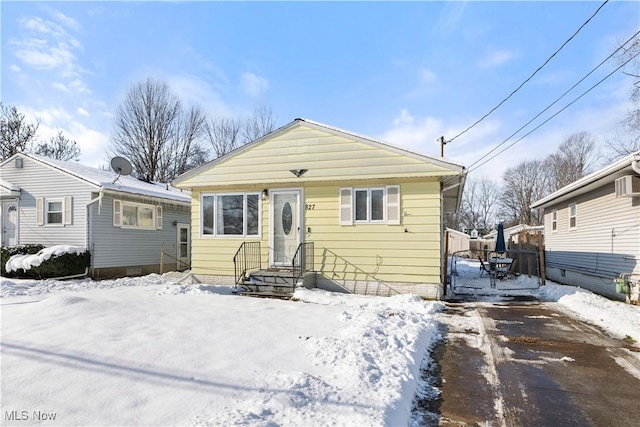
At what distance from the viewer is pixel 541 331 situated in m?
6.16

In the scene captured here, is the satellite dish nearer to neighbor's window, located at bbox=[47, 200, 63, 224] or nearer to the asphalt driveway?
neighbor's window, located at bbox=[47, 200, 63, 224]

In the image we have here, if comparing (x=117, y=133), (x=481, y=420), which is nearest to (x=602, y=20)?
(x=481, y=420)

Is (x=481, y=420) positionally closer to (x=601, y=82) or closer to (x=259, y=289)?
(x=259, y=289)

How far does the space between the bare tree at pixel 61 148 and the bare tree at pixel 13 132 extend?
1180 millimetres

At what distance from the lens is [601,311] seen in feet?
24.0

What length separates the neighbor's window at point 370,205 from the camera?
8938 mm

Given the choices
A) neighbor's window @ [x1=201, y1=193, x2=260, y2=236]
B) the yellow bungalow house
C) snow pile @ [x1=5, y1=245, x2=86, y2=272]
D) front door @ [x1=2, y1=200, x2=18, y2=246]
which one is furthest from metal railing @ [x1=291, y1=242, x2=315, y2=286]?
front door @ [x1=2, y1=200, x2=18, y2=246]

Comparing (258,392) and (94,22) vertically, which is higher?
(94,22)

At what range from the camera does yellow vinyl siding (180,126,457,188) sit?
883 centimetres

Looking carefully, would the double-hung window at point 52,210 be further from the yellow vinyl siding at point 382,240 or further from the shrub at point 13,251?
the yellow vinyl siding at point 382,240

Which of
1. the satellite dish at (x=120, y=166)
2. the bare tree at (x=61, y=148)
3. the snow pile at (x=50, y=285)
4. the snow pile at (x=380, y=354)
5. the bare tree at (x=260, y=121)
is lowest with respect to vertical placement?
the snow pile at (x=50, y=285)

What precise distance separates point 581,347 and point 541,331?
0.89 meters

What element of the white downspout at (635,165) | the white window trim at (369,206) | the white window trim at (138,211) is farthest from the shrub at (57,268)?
the white downspout at (635,165)

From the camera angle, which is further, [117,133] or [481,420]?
[117,133]
